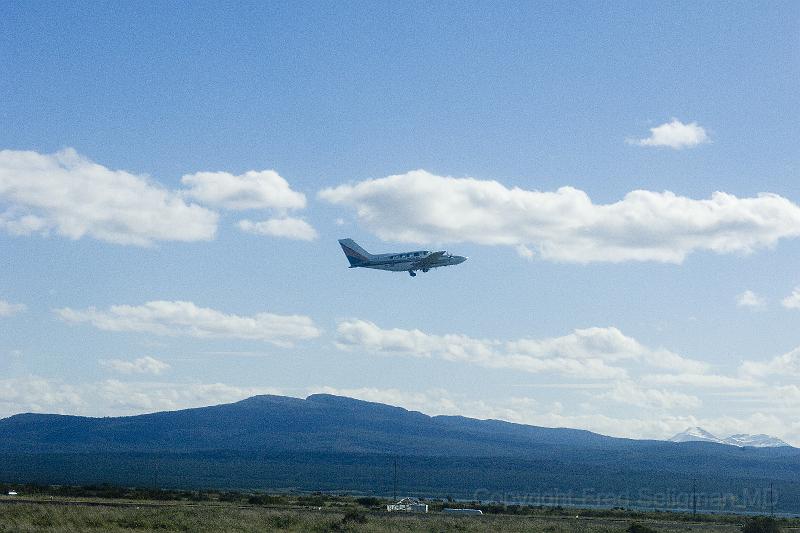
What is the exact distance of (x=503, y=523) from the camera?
241 ft

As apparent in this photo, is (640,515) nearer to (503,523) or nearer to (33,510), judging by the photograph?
(503,523)

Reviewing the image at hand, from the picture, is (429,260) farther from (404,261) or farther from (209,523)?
(209,523)

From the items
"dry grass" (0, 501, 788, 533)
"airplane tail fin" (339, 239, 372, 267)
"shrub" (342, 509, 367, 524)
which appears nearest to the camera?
"dry grass" (0, 501, 788, 533)

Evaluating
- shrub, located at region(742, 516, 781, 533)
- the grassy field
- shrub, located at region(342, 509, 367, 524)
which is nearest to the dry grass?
the grassy field

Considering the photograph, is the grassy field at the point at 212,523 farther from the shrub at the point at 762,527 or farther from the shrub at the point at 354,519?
the shrub at the point at 762,527

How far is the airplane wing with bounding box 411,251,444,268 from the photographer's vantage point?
113 meters

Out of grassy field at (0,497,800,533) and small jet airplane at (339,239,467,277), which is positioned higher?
small jet airplane at (339,239,467,277)

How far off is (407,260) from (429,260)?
3.29m

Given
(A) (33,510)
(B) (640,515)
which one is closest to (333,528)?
(A) (33,510)

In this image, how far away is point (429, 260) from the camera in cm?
11306

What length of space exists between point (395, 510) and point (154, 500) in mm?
22897

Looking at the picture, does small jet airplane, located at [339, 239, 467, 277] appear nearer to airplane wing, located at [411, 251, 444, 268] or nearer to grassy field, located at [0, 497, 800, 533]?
airplane wing, located at [411, 251, 444, 268]

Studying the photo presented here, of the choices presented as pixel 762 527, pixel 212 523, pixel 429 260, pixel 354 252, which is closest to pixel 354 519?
pixel 212 523

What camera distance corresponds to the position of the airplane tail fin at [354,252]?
123000 mm
